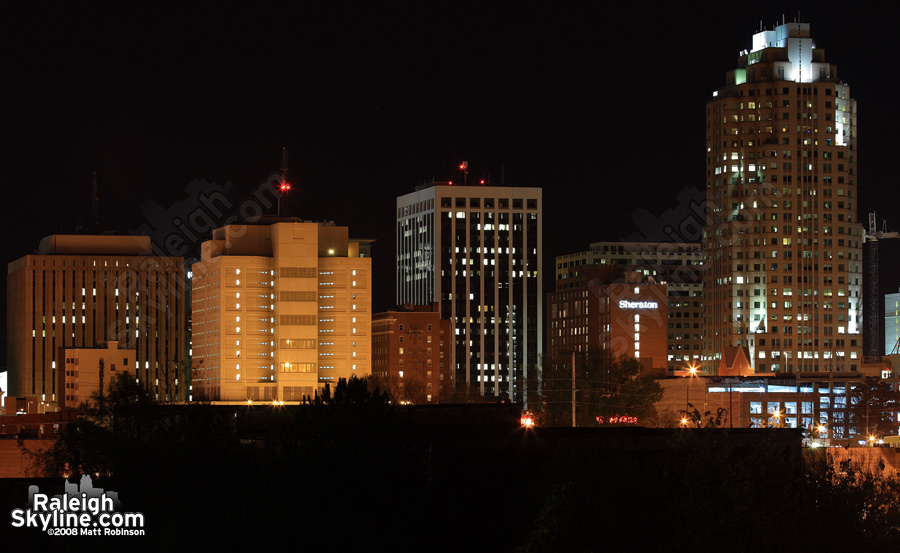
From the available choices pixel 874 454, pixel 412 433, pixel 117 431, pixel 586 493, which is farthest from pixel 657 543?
pixel 874 454

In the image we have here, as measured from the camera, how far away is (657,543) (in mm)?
76250

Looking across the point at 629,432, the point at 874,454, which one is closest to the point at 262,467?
the point at 629,432

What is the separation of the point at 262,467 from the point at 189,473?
663 centimetres

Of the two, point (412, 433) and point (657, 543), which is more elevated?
point (412, 433)

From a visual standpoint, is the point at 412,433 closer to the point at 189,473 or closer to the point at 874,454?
the point at 189,473

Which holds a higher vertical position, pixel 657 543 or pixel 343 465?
pixel 343 465

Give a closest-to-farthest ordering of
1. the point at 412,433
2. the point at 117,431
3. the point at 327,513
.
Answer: the point at 327,513
the point at 412,433
the point at 117,431

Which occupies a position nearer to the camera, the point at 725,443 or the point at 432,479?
the point at 432,479

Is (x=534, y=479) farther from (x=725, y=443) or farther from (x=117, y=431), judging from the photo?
(x=117, y=431)

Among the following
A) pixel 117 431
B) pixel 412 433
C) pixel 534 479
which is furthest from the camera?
pixel 117 431

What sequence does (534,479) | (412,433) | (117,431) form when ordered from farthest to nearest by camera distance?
(117,431) → (534,479) → (412,433)

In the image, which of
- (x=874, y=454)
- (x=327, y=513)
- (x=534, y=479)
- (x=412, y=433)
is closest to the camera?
(x=327, y=513)

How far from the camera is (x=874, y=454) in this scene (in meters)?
168

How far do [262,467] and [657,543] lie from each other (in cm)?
2089
